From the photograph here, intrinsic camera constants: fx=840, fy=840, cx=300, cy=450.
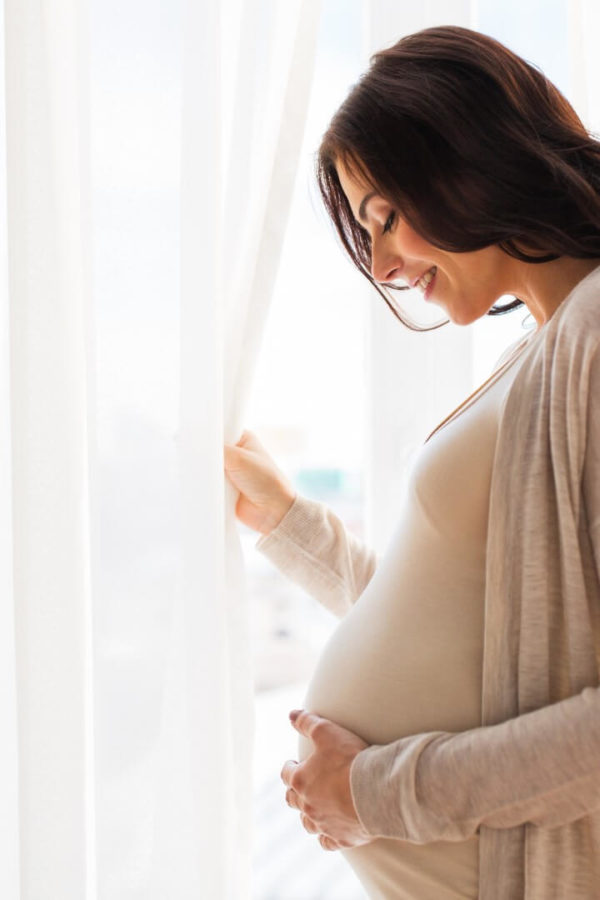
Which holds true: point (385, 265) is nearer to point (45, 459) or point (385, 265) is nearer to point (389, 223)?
point (389, 223)

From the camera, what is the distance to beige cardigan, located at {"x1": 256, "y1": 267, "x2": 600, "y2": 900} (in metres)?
0.72

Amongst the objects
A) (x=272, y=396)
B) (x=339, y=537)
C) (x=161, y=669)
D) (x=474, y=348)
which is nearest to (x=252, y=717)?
(x=161, y=669)

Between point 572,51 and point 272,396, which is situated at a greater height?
point 572,51

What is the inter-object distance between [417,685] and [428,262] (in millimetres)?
467

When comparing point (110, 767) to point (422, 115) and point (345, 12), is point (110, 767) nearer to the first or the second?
point (422, 115)

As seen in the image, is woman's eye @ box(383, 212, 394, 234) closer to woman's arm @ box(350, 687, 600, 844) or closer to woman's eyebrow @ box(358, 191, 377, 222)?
woman's eyebrow @ box(358, 191, 377, 222)

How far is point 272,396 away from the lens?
1.31 meters

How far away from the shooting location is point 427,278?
99cm

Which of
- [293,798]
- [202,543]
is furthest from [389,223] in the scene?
[293,798]

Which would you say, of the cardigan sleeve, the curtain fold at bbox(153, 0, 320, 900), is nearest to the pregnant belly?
the curtain fold at bbox(153, 0, 320, 900)

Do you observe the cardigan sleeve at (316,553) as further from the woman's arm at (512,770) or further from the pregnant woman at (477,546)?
the woman's arm at (512,770)

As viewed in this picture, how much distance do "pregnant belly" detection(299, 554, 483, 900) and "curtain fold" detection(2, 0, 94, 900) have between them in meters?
0.28

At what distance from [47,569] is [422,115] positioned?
1.94 ft

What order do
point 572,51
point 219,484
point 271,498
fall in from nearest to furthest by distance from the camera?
point 219,484 < point 271,498 < point 572,51
